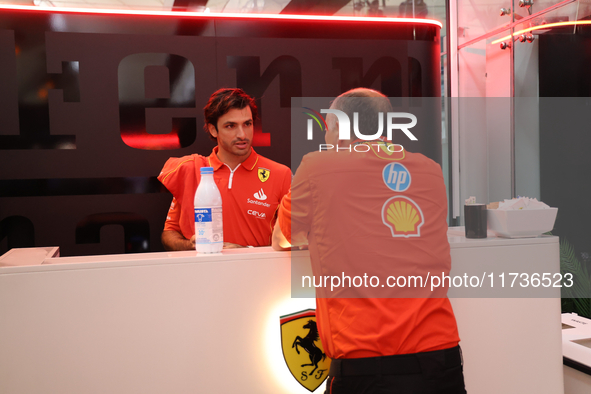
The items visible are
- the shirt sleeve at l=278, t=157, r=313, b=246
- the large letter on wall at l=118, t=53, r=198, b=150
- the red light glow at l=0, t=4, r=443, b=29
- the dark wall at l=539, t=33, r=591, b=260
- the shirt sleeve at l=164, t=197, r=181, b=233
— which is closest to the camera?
the shirt sleeve at l=278, t=157, r=313, b=246

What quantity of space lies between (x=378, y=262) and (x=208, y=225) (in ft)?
1.73

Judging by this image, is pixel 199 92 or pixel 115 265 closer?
pixel 115 265

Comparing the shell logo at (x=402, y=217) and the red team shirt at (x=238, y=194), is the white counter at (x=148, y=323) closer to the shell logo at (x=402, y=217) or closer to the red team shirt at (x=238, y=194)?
the shell logo at (x=402, y=217)

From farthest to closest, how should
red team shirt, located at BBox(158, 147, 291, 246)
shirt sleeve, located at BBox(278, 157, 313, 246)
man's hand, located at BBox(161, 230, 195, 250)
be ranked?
red team shirt, located at BBox(158, 147, 291, 246) < man's hand, located at BBox(161, 230, 195, 250) < shirt sleeve, located at BBox(278, 157, 313, 246)

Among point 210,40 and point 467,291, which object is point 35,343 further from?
point 210,40

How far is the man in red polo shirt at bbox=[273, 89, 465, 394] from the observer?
47.3 inches

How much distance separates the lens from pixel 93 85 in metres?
2.92

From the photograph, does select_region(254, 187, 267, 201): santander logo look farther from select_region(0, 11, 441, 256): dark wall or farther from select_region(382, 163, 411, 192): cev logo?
select_region(382, 163, 411, 192): cev logo

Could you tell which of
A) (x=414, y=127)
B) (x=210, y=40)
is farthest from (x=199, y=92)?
(x=414, y=127)

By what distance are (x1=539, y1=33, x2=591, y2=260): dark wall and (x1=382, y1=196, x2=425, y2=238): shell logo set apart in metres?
2.99

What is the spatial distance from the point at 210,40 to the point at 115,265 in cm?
207

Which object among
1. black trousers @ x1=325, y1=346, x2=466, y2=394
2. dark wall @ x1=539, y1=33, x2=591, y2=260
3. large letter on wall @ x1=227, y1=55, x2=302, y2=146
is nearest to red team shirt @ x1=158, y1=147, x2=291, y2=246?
large letter on wall @ x1=227, y1=55, x2=302, y2=146

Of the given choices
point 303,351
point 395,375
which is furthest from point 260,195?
point 395,375

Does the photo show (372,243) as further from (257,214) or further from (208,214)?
(257,214)
